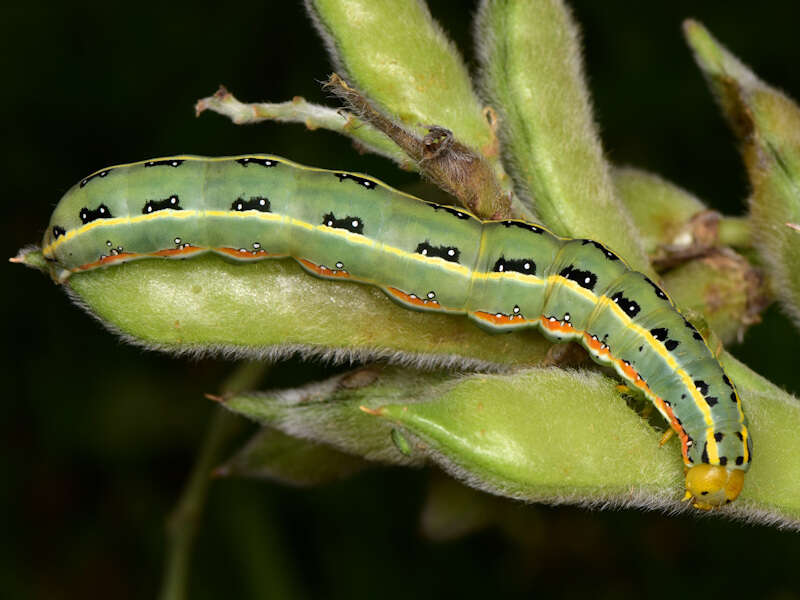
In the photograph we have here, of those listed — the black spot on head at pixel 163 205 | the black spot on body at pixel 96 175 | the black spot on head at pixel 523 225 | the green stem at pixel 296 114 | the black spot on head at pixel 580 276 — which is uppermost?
the green stem at pixel 296 114

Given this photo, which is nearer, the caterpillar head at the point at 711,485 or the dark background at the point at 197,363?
the caterpillar head at the point at 711,485

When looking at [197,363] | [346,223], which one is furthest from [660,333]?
[197,363]

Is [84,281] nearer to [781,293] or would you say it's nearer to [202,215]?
[202,215]

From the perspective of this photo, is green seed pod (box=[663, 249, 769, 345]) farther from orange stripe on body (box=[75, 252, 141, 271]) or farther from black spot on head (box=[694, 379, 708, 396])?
orange stripe on body (box=[75, 252, 141, 271])

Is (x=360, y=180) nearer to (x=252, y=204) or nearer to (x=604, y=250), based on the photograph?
(x=252, y=204)

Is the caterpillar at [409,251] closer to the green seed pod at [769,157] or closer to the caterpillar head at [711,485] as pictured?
the caterpillar head at [711,485]

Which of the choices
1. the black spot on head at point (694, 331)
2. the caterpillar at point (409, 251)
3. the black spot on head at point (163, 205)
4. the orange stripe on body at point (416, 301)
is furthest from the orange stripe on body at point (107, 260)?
the black spot on head at point (694, 331)

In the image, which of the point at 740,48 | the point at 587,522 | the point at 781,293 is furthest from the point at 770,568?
the point at 740,48
